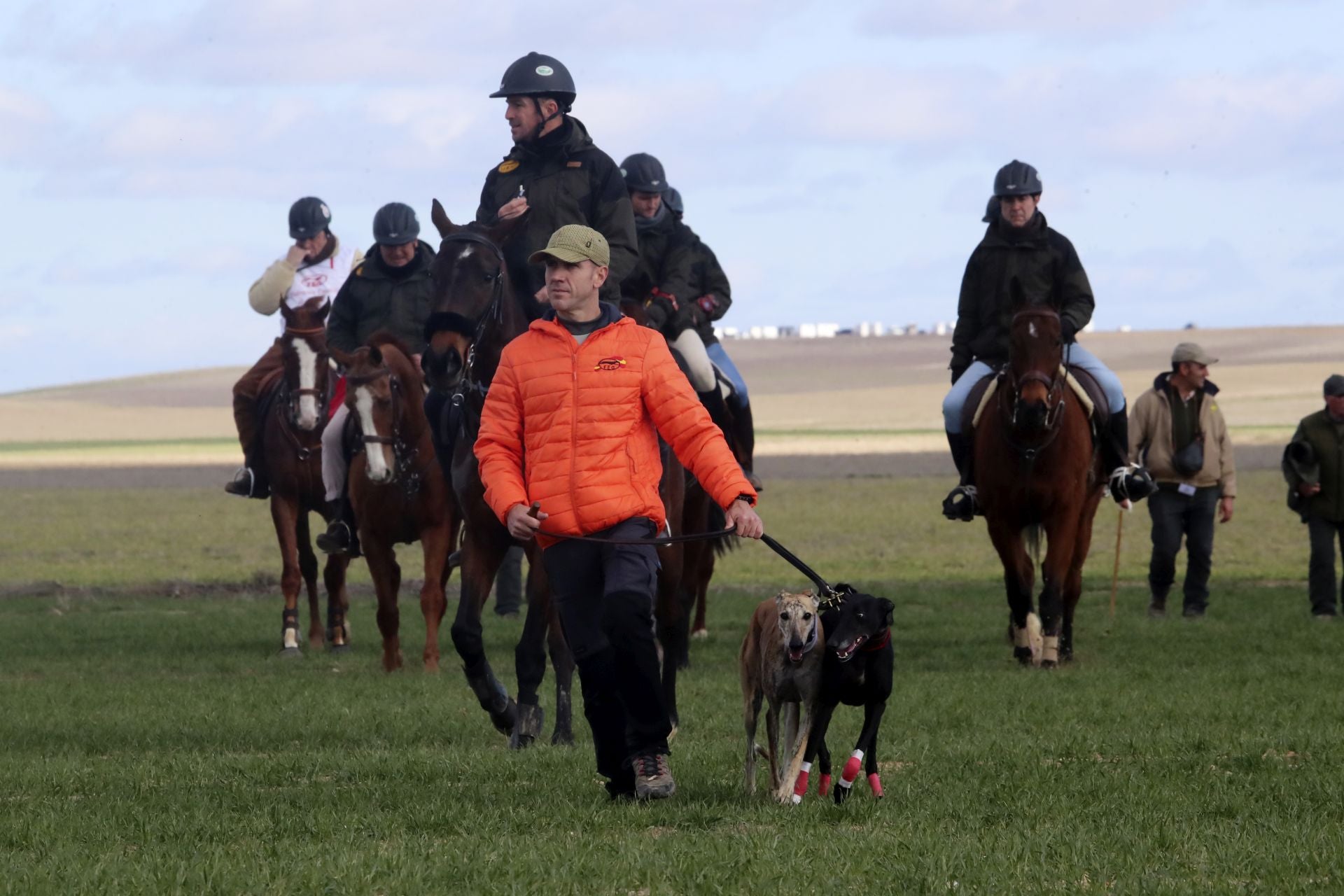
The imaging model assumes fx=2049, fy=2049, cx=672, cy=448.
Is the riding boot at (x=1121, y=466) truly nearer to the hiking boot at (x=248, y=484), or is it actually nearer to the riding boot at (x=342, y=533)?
the riding boot at (x=342, y=533)

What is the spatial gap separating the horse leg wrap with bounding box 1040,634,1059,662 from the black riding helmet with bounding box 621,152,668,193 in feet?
13.6

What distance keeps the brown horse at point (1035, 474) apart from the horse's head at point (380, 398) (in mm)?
4155

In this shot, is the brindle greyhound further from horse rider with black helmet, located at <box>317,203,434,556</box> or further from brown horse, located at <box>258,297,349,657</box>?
brown horse, located at <box>258,297,349,657</box>

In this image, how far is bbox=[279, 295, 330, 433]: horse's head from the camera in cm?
1664

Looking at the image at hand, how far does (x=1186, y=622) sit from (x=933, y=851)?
1121cm

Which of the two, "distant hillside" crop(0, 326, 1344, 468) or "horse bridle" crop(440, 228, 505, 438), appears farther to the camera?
"distant hillside" crop(0, 326, 1344, 468)

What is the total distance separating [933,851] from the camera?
275 inches

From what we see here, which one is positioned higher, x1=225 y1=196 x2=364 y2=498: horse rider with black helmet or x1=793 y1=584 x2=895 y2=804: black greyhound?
x1=225 y1=196 x2=364 y2=498: horse rider with black helmet

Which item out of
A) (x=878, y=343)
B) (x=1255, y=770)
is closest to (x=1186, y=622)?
(x=1255, y=770)

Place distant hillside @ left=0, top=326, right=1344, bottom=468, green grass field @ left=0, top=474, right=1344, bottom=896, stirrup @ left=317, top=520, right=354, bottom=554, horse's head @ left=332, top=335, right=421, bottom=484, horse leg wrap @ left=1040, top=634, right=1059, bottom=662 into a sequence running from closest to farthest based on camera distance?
green grass field @ left=0, top=474, right=1344, bottom=896 → horse leg wrap @ left=1040, top=634, right=1059, bottom=662 → horse's head @ left=332, top=335, right=421, bottom=484 → stirrup @ left=317, top=520, right=354, bottom=554 → distant hillside @ left=0, top=326, right=1344, bottom=468

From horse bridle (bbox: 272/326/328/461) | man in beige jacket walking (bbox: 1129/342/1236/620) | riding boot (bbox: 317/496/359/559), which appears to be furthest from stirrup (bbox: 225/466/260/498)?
man in beige jacket walking (bbox: 1129/342/1236/620)

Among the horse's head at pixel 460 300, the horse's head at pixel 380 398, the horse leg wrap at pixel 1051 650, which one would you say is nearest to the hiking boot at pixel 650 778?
the horse's head at pixel 460 300

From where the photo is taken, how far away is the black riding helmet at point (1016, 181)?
1470 centimetres

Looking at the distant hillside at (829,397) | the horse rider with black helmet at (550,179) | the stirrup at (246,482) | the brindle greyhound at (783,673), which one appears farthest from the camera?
the distant hillside at (829,397)
